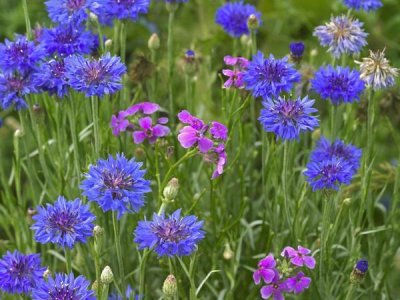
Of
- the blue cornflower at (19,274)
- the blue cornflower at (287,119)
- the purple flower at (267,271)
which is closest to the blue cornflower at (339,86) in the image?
the blue cornflower at (287,119)

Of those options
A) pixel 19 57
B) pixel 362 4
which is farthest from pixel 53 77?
pixel 362 4

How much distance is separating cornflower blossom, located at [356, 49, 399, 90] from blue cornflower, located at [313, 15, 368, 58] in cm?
10

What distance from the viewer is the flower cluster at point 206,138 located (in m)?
1.10

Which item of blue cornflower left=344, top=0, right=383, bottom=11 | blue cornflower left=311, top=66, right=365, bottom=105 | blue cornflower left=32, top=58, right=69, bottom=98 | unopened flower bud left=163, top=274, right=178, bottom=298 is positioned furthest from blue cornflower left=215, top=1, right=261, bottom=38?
unopened flower bud left=163, top=274, right=178, bottom=298

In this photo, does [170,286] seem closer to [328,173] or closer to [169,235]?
[169,235]

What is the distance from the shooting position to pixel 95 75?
1059 millimetres

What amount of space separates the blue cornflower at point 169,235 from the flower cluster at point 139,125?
0.27 m

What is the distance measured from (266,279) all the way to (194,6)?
4.66 feet

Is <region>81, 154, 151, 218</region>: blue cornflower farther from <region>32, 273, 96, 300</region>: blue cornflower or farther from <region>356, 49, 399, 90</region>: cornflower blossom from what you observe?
<region>356, 49, 399, 90</region>: cornflower blossom

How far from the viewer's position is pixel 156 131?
127 cm

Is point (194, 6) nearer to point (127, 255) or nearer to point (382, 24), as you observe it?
point (382, 24)

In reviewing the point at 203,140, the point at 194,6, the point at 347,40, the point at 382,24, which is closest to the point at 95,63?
the point at 203,140

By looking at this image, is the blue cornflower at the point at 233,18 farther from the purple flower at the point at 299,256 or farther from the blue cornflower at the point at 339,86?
the purple flower at the point at 299,256

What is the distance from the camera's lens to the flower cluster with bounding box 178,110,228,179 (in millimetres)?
1097
